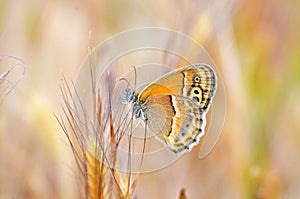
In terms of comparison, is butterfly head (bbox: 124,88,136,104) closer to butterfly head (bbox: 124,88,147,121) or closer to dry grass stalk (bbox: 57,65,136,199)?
butterfly head (bbox: 124,88,147,121)

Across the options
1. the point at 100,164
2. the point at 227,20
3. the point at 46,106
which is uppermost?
the point at 227,20

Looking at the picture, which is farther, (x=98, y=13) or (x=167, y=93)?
(x=98, y=13)

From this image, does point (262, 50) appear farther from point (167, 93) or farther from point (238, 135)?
point (167, 93)

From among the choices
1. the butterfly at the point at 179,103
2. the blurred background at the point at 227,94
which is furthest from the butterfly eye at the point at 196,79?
the blurred background at the point at 227,94

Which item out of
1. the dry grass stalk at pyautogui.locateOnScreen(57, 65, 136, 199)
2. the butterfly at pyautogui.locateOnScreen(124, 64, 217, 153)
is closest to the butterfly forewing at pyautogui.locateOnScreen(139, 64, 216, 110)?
the butterfly at pyautogui.locateOnScreen(124, 64, 217, 153)

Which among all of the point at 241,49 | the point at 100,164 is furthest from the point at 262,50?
the point at 100,164

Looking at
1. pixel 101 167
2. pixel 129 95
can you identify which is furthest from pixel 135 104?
pixel 101 167

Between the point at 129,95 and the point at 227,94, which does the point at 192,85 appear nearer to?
the point at 129,95
